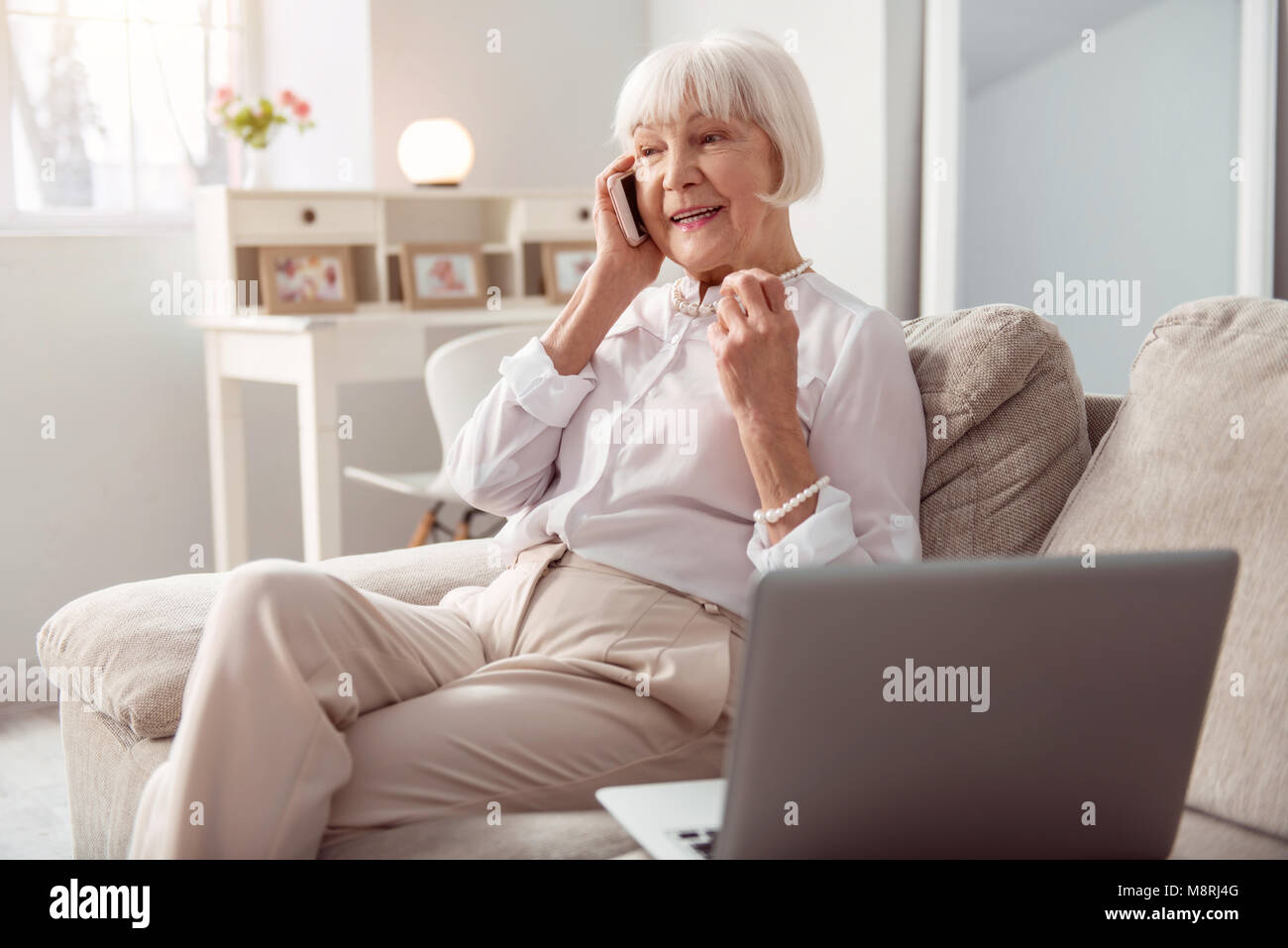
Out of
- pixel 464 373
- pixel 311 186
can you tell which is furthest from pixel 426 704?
pixel 311 186

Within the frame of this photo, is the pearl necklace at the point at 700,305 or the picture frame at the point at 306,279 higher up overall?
the picture frame at the point at 306,279

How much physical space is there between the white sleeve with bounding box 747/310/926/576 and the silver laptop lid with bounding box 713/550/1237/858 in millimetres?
447

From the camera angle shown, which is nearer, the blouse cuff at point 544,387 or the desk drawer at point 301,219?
the blouse cuff at point 544,387

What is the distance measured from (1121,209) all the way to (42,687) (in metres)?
2.57

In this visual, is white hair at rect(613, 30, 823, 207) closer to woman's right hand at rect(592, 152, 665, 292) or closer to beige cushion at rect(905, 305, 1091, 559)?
woman's right hand at rect(592, 152, 665, 292)

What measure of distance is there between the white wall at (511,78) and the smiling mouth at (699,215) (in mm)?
1904

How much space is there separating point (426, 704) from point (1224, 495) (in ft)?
2.56

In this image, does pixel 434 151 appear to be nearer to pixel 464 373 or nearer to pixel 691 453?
Result: pixel 464 373

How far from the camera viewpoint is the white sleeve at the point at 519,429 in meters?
1.55

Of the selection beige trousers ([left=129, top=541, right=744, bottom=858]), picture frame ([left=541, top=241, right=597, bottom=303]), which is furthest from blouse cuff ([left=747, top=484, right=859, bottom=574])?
picture frame ([left=541, top=241, right=597, bottom=303])

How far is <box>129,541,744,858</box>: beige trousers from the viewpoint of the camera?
1108mm

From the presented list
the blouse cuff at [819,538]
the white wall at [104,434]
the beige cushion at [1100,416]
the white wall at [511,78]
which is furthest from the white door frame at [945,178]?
the white wall at [104,434]

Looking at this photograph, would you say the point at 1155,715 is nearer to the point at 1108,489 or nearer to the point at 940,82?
the point at 1108,489

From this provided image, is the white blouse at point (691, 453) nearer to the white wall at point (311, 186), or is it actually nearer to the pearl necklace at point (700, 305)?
the pearl necklace at point (700, 305)
